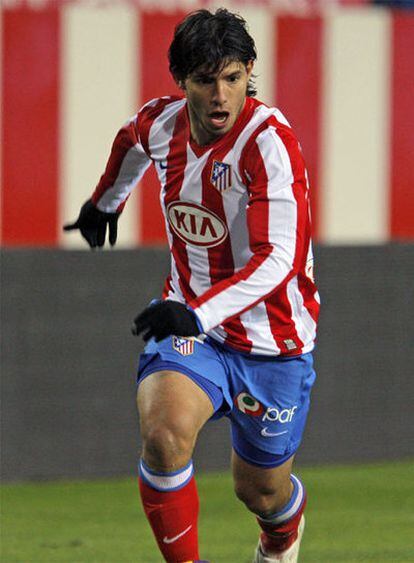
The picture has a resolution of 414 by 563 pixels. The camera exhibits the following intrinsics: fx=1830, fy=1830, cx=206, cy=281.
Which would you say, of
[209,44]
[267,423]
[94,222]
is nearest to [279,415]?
[267,423]

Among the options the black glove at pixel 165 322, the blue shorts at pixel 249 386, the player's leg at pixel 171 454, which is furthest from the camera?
the blue shorts at pixel 249 386

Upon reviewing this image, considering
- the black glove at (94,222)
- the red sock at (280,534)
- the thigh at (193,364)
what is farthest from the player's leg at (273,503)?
the black glove at (94,222)

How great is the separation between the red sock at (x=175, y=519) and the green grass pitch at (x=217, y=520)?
1.35m

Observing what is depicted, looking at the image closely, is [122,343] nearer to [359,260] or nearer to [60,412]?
[60,412]

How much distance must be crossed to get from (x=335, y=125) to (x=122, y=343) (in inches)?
132

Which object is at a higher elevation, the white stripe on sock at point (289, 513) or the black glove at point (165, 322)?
the black glove at point (165, 322)

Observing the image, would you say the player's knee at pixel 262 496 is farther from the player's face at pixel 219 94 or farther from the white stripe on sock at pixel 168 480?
the player's face at pixel 219 94

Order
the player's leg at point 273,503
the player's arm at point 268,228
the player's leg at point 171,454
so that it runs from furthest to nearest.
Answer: the player's leg at point 273,503, the player's leg at point 171,454, the player's arm at point 268,228

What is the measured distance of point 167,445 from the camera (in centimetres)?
468

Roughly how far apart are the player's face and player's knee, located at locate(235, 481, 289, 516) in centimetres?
106

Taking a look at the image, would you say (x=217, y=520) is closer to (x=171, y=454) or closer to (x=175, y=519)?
(x=175, y=519)

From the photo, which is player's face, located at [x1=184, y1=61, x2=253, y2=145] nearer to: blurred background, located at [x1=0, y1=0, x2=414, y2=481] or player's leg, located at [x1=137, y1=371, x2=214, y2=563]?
player's leg, located at [x1=137, y1=371, x2=214, y2=563]

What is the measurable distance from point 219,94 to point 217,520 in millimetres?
2783

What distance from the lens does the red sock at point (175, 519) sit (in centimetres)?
480
